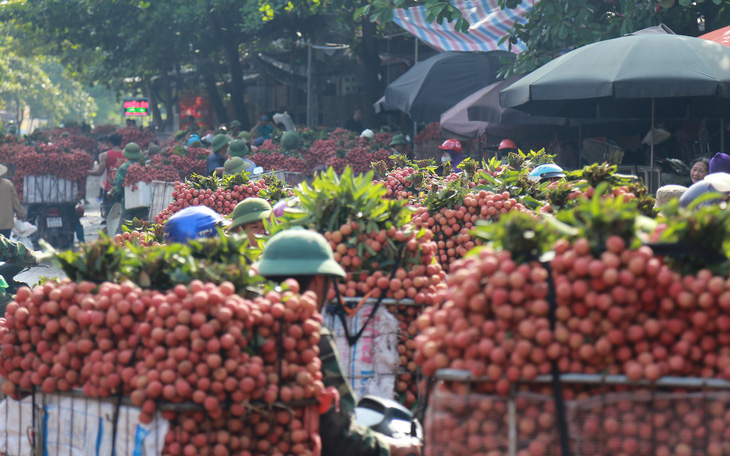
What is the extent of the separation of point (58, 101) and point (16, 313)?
8063 centimetres

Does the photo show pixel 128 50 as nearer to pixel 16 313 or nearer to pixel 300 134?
pixel 300 134

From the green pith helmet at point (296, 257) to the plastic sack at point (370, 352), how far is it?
2.54ft

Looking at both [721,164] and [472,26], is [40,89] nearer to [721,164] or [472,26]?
[472,26]

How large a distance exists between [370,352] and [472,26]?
48.1ft

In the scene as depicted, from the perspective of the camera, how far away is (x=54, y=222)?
57.0 feet

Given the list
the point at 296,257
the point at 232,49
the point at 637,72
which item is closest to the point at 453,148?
the point at 637,72

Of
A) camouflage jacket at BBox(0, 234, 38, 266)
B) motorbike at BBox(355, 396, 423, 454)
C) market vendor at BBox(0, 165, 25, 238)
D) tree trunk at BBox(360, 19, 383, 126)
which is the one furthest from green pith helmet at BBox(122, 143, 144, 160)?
motorbike at BBox(355, 396, 423, 454)

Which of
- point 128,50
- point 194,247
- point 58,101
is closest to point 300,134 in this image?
point 128,50

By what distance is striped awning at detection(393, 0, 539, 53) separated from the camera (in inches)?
731

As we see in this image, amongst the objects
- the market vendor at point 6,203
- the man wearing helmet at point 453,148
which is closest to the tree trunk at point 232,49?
the man wearing helmet at point 453,148

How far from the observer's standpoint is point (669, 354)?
3.10 metres

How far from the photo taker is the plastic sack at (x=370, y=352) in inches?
192

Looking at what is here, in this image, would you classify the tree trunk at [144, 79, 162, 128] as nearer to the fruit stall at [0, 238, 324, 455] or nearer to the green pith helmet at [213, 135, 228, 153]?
the green pith helmet at [213, 135, 228, 153]

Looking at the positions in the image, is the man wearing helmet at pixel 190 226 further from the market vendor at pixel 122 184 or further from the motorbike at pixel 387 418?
the market vendor at pixel 122 184
